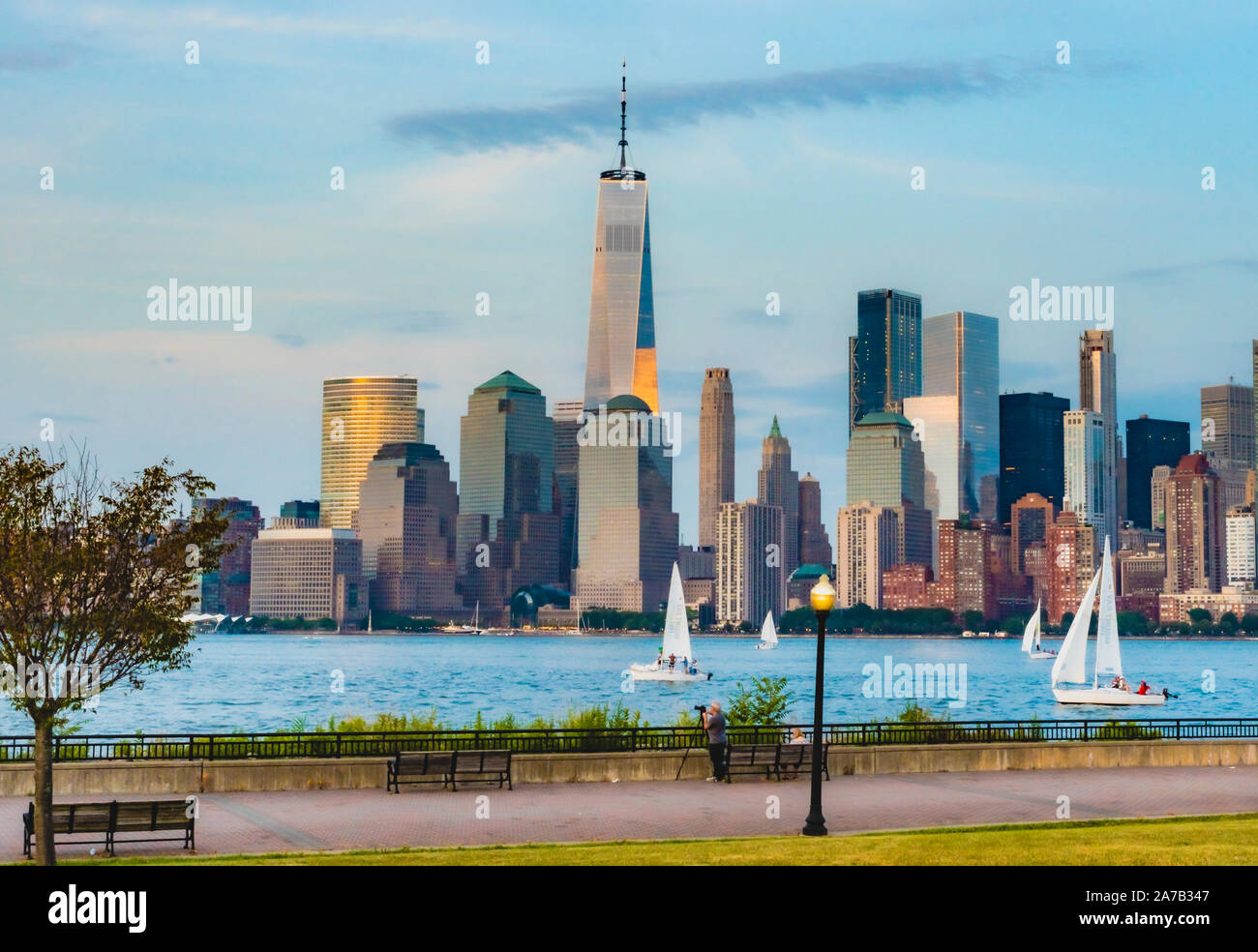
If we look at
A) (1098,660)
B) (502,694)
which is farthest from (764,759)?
(502,694)

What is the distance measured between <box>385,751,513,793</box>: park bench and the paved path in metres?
0.30

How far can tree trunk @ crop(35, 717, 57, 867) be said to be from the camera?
1869 centimetres

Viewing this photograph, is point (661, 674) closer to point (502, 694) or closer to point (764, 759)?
point (502, 694)

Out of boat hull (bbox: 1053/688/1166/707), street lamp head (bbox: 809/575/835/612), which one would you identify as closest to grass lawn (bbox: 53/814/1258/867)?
street lamp head (bbox: 809/575/835/612)

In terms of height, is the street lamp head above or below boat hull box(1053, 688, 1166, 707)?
above

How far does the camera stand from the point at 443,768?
88.0 feet

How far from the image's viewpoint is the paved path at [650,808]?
21359 mm

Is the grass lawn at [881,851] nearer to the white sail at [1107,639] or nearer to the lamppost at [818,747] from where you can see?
the lamppost at [818,747]

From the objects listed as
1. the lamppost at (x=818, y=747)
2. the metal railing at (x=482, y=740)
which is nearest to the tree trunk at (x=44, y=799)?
the metal railing at (x=482, y=740)

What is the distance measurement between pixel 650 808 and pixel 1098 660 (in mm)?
72523

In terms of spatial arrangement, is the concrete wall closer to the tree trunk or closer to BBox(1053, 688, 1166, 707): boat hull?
the tree trunk
